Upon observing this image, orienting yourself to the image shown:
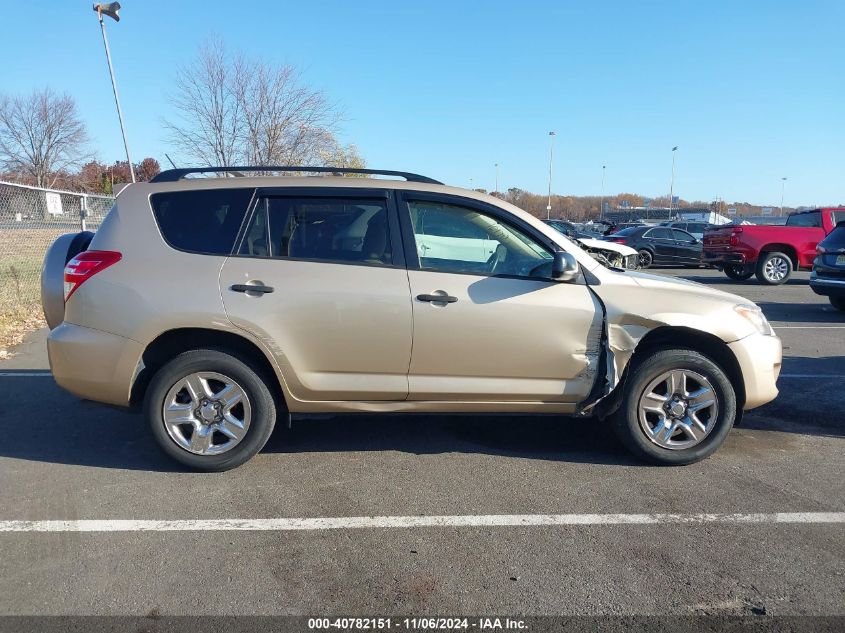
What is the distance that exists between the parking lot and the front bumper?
479 mm

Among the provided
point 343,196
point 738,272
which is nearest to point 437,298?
point 343,196

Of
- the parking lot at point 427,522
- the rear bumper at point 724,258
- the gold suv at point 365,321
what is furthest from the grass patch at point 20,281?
the rear bumper at point 724,258

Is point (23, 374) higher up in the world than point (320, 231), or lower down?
lower down

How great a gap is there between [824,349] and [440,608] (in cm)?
732

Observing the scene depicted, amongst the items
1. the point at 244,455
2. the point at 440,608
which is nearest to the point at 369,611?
the point at 440,608

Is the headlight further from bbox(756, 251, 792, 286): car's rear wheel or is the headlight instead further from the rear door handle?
bbox(756, 251, 792, 286): car's rear wheel

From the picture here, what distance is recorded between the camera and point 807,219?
15477 millimetres

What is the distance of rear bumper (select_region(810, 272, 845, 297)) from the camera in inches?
410

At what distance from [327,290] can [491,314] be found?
1.05 m

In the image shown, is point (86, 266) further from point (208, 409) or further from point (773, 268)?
point (773, 268)

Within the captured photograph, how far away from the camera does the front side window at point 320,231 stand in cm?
403

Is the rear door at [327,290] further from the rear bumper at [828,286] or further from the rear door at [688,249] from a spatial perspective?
the rear door at [688,249]

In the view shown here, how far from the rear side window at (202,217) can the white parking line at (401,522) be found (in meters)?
1.67

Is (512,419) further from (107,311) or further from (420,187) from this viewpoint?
(107,311)
